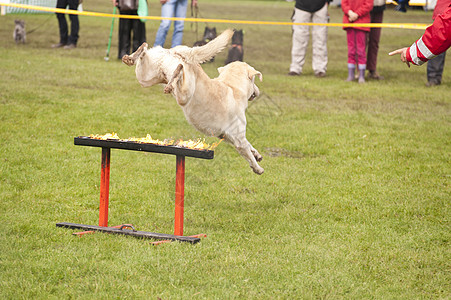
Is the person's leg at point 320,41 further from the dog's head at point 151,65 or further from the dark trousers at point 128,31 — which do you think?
the dog's head at point 151,65

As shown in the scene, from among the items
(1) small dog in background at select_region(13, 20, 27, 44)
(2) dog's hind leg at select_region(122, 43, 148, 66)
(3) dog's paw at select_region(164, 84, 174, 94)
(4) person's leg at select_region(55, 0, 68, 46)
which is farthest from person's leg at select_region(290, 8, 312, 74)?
(3) dog's paw at select_region(164, 84, 174, 94)

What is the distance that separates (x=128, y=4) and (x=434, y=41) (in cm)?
1000

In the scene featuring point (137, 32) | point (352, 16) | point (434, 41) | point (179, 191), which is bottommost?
point (179, 191)

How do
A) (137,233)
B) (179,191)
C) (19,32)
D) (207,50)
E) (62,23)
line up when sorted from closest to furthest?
(207,50)
(179,191)
(137,233)
(62,23)
(19,32)

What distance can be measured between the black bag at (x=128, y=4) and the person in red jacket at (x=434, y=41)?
9.75 metres

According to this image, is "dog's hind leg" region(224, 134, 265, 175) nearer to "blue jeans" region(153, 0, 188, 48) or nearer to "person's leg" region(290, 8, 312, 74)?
"person's leg" region(290, 8, 312, 74)

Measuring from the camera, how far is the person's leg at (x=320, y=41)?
13.2 meters

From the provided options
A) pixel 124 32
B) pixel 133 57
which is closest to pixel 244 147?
pixel 133 57

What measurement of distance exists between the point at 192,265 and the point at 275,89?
786cm

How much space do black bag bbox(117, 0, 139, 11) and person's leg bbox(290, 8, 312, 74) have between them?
394cm

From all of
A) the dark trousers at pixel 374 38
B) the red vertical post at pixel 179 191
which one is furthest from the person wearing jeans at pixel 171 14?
the red vertical post at pixel 179 191

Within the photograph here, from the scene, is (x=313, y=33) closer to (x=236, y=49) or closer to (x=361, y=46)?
(x=361, y=46)

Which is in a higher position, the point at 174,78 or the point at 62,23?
the point at 174,78

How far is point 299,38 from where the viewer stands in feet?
43.9
